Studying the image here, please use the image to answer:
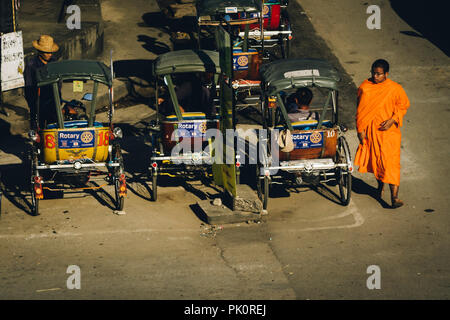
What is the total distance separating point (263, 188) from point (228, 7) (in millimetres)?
4895

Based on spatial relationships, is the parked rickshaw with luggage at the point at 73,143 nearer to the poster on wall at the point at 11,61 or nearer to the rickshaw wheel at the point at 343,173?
the poster on wall at the point at 11,61

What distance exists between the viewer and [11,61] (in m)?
13.9

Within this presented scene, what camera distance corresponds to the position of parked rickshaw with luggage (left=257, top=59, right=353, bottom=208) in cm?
1101

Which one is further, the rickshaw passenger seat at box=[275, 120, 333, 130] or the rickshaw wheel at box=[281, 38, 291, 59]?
the rickshaw wheel at box=[281, 38, 291, 59]

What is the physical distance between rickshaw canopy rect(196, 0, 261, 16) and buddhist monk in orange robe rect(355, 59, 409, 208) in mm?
4621

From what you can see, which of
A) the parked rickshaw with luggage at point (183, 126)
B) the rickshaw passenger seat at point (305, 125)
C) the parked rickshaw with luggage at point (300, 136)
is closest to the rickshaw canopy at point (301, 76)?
the parked rickshaw with luggage at point (300, 136)

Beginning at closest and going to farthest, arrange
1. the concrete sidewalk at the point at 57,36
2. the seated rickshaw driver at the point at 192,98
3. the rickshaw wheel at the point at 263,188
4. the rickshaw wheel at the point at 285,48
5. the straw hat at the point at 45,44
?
the rickshaw wheel at the point at 263,188, the seated rickshaw driver at the point at 192,98, the straw hat at the point at 45,44, the concrete sidewalk at the point at 57,36, the rickshaw wheel at the point at 285,48

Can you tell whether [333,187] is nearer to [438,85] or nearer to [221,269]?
[221,269]

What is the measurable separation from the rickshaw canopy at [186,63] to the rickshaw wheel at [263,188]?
1841 mm

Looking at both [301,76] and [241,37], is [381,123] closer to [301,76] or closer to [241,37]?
[301,76]

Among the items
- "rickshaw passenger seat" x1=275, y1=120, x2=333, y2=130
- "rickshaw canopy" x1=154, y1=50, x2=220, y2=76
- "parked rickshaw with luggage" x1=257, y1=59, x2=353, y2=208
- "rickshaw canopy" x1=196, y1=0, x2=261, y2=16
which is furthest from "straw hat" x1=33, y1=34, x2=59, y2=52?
"rickshaw passenger seat" x1=275, y1=120, x2=333, y2=130

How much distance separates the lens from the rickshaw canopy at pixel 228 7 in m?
15.3

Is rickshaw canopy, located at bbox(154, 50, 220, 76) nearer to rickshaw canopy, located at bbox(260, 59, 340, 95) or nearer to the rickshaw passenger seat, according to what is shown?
rickshaw canopy, located at bbox(260, 59, 340, 95)

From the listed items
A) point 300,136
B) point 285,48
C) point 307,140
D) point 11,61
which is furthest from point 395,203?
point 11,61
